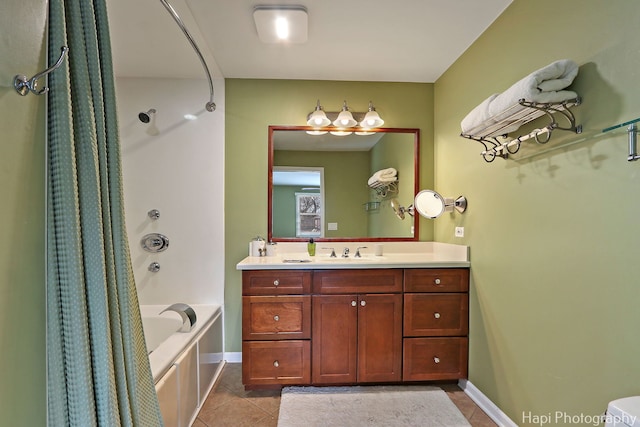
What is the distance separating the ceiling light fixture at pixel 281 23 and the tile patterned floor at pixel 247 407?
2269mm

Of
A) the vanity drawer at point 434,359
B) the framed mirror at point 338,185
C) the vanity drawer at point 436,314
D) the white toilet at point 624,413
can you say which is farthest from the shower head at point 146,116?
the white toilet at point 624,413

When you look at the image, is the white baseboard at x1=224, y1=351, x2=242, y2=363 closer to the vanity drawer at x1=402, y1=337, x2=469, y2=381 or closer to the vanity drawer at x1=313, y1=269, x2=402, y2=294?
the vanity drawer at x1=313, y1=269, x2=402, y2=294

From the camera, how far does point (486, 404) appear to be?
184 cm

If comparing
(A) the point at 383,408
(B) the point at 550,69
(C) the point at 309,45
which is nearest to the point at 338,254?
(A) the point at 383,408

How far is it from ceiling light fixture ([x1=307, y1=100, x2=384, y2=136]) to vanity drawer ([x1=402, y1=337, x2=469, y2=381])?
5.32 feet

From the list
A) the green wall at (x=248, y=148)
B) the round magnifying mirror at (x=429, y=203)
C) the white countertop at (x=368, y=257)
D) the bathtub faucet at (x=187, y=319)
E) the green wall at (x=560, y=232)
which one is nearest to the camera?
the green wall at (x=560, y=232)

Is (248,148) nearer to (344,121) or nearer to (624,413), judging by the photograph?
(344,121)

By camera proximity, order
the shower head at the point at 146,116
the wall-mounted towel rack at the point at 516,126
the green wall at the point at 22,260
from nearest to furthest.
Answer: the green wall at the point at 22,260, the wall-mounted towel rack at the point at 516,126, the shower head at the point at 146,116

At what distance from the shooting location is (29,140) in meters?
0.75

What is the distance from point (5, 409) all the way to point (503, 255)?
2.01m

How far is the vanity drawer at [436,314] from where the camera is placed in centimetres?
201

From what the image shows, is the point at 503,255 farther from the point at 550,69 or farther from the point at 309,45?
the point at 309,45

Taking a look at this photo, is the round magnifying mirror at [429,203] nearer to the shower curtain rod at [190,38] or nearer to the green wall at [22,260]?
the shower curtain rod at [190,38]

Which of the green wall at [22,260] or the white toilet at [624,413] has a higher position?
the green wall at [22,260]
